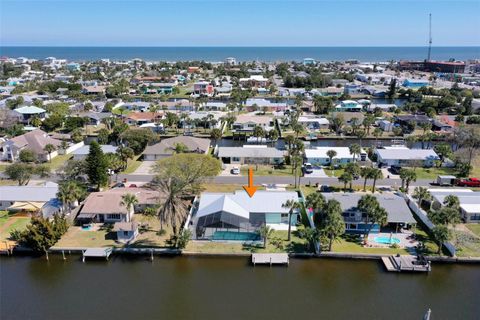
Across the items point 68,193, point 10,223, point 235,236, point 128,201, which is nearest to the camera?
point 235,236

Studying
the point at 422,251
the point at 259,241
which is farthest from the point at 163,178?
the point at 422,251

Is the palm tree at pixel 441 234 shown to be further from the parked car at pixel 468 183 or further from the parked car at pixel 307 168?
the parked car at pixel 307 168

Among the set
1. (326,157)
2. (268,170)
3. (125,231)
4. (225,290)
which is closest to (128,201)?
(125,231)

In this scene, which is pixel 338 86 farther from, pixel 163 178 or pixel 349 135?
pixel 163 178

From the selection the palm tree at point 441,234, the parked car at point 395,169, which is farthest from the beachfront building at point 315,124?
the palm tree at point 441,234

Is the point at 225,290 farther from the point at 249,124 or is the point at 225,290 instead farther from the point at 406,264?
the point at 249,124

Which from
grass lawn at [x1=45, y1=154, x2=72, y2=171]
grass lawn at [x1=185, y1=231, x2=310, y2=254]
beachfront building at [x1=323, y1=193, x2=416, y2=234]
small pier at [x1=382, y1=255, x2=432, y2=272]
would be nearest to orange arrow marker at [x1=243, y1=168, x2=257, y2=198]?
grass lawn at [x1=185, y1=231, x2=310, y2=254]

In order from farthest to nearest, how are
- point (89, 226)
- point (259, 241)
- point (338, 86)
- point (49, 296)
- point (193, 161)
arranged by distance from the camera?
point (338, 86)
point (193, 161)
point (89, 226)
point (259, 241)
point (49, 296)
